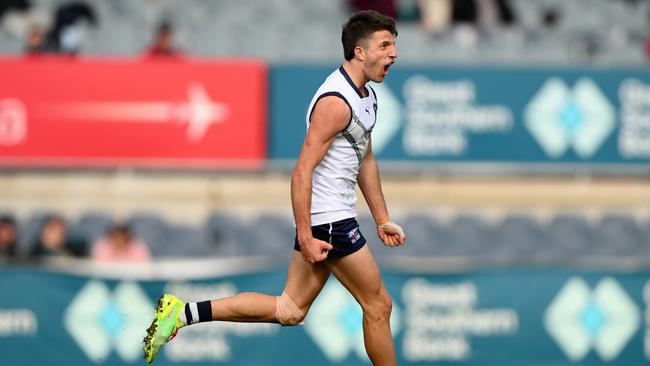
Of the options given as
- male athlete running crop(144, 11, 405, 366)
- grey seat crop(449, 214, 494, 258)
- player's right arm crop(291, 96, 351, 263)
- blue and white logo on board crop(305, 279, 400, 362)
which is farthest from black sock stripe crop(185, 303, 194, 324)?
grey seat crop(449, 214, 494, 258)

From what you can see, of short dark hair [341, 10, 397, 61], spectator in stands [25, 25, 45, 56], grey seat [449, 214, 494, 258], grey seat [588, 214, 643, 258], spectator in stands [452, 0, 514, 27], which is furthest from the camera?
spectator in stands [452, 0, 514, 27]

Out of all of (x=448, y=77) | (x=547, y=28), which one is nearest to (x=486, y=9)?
(x=547, y=28)

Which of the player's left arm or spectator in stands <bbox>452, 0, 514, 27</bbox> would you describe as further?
spectator in stands <bbox>452, 0, 514, 27</bbox>

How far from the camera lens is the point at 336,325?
423 inches

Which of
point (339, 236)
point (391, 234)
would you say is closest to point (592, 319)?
point (391, 234)

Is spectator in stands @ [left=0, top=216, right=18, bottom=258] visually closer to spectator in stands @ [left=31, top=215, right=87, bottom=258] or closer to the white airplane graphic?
spectator in stands @ [left=31, top=215, right=87, bottom=258]

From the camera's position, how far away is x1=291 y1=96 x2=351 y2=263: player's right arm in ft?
21.7

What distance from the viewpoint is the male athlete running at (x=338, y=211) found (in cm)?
666

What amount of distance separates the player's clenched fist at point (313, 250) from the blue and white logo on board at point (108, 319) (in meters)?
4.15

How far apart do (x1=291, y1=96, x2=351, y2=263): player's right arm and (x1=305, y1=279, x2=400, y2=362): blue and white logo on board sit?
409 cm

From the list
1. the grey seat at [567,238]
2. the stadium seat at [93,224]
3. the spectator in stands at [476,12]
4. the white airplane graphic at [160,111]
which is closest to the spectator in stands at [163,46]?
the white airplane graphic at [160,111]

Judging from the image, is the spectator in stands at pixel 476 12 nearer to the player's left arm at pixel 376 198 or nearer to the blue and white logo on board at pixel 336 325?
the blue and white logo on board at pixel 336 325

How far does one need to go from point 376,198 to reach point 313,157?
78cm

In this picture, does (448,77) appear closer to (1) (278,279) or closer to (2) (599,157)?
(2) (599,157)
